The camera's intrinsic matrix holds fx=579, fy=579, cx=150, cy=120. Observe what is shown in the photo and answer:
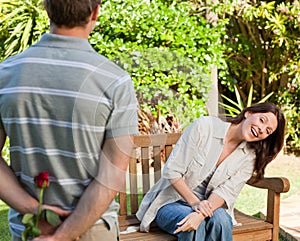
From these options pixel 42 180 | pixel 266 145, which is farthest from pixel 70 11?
pixel 266 145

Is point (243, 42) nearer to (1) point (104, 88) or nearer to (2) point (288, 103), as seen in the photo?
(2) point (288, 103)

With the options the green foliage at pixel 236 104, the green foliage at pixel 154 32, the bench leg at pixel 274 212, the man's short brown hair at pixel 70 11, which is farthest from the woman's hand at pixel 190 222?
the green foliage at pixel 236 104

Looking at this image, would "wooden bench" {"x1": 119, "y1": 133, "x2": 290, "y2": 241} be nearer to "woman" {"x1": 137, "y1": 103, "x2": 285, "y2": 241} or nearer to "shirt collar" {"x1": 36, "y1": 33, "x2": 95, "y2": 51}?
"woman" {"x1": 137, "y1": 103, "x2": 285, "y2": 241}

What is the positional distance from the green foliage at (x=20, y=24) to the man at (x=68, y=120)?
4.66m

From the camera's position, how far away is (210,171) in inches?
117

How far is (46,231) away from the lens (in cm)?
156

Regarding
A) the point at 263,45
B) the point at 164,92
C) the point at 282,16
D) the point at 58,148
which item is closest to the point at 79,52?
the point at 58,148

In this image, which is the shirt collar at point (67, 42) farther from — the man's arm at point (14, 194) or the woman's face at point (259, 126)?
the woman's face at point (259, 126)

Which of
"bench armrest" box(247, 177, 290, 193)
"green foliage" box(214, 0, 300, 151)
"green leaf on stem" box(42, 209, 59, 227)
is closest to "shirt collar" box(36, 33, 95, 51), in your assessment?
"green leaf on stem" box(42, 209, 59, 227)

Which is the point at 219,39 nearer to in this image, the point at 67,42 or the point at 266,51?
the point at 266,51

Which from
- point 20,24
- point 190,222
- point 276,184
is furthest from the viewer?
point 20,24

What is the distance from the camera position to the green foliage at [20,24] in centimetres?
614

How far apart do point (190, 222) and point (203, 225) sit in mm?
96

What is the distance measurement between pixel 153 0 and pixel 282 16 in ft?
5.75
